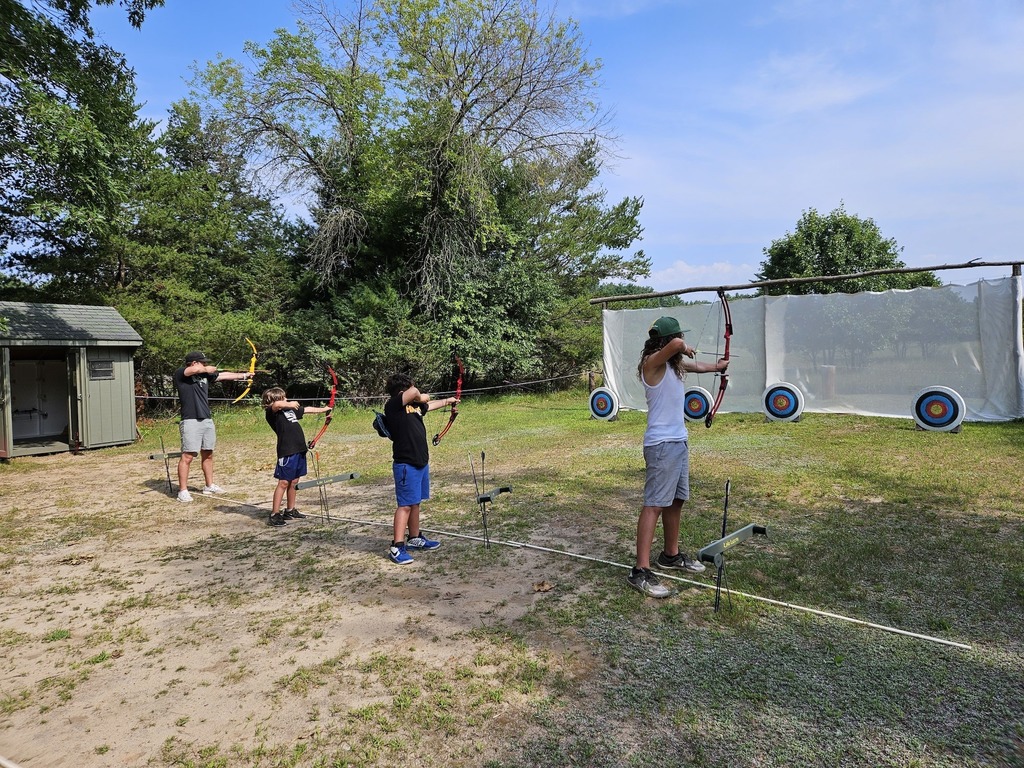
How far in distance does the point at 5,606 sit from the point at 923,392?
11441 millimetres

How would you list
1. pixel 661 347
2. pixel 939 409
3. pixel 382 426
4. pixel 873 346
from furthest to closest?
pixel 873 346
pixel 939 409
pixel 382 426
pixel 661 347

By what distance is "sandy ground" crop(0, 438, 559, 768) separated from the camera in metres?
2.63

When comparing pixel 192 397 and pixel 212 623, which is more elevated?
pixel 192 397

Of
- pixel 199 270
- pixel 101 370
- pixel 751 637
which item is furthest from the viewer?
pixel 199 270

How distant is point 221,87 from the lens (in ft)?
56.8

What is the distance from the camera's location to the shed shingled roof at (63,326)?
10.0 metres

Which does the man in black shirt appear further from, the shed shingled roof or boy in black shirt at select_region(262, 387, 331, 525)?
the shed shingled roof

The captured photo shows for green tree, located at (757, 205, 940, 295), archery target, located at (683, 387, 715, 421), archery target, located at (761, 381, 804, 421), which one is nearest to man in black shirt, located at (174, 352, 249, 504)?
archery target, located at (683, 387, 715, 421)

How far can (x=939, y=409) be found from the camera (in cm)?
959

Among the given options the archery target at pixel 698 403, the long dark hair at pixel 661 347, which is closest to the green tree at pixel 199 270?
the archery target at pixel 698 403

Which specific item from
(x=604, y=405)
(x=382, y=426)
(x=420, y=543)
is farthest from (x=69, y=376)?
(x=604, y=405)

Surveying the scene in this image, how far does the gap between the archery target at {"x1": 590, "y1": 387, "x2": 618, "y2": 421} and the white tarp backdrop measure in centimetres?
76

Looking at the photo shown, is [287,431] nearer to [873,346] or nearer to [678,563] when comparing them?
[678,563]

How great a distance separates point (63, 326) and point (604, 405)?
10.1 meters
